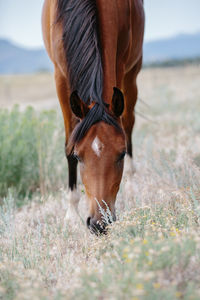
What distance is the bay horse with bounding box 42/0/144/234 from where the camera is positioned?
2240 mm

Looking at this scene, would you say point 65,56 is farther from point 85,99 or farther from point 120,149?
point 120,149

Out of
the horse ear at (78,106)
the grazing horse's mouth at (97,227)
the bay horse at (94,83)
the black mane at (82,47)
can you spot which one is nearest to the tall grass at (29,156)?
the bay horse at (94,83)

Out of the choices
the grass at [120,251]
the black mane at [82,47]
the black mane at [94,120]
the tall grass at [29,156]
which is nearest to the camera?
the grass at [120,251]

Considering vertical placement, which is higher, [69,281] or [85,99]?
[85,99]

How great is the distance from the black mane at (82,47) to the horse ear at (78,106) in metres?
0.10

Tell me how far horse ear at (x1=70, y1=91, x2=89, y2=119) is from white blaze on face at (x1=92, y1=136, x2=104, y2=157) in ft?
0.89

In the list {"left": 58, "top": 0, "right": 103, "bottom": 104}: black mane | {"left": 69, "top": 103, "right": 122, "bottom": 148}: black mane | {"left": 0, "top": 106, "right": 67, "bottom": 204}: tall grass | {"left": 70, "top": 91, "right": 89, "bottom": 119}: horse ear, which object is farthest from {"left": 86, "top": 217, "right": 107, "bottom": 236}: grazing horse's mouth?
{"left": 0, "top": 106, "right": 67, "bottom": 204}: tall grass

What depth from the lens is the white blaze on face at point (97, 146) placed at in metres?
2.23

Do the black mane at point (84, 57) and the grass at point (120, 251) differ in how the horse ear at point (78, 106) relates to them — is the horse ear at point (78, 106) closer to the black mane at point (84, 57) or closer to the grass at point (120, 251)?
the black mane at point (84, 57)

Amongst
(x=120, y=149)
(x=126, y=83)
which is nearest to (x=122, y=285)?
Answer: (x=120, y=149)

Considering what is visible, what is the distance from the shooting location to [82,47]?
265 centimetres

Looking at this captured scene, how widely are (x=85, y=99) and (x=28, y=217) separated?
1.49 meters

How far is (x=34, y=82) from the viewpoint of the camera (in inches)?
1564

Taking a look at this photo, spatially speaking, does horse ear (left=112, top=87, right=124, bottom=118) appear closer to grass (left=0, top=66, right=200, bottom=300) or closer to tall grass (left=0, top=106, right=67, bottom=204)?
grass (left=0, top=66, right=200, bottom=300)
